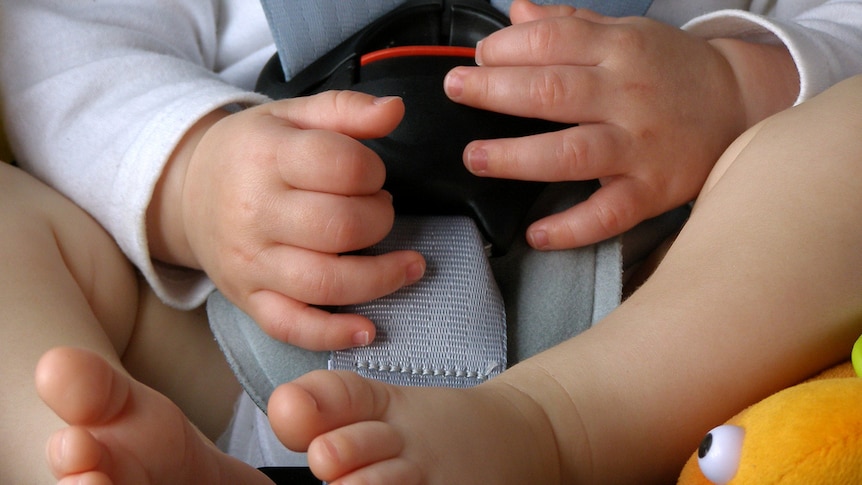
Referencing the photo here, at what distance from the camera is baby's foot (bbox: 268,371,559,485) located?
1.23ft

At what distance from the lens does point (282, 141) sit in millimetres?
574

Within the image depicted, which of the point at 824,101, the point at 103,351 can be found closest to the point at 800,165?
the point at 824,101

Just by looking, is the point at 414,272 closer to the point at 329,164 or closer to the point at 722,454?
the point at 329,164

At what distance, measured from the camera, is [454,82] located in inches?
24.3

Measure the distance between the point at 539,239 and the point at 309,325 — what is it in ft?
0.64

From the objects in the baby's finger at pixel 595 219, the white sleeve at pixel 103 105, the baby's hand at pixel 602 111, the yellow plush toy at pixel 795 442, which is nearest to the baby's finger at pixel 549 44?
the baby's hand at pixel 602 111

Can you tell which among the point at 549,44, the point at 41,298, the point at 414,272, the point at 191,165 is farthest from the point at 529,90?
the point at 41,298

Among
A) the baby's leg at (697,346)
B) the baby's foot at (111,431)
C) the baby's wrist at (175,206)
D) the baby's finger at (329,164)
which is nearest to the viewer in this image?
the baby's foot at (111,431)

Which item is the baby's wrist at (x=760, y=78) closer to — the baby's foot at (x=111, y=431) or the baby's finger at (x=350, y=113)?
the baby's finger at (x=350, y=113)

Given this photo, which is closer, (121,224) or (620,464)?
(620,464)

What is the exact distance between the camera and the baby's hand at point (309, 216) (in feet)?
1.83

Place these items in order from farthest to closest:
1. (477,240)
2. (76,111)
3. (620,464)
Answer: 1. (76,111)
2. (477,240)
3. (620,464)

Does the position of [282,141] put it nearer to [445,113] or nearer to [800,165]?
[445,113]

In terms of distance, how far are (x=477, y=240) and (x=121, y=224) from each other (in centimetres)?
31
